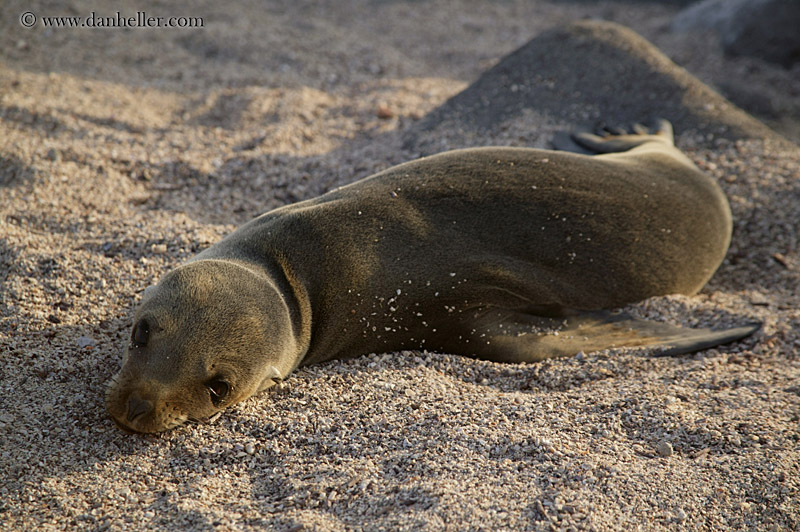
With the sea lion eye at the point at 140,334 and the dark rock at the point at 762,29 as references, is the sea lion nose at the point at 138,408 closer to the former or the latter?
the sea lion eye at the point at 140,334

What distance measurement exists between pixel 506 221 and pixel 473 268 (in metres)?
0.35

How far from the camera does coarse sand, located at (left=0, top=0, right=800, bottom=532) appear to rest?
267 cm

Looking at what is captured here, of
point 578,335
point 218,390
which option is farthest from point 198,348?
point 578,335

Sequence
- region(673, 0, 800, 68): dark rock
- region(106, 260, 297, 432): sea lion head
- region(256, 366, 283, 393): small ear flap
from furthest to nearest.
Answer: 1. region(673, 0, 800, 68): dark rock
2. region(256, 366, 283, 393): small ear flap
3. region(106, 260, 297, 432): sea lion head

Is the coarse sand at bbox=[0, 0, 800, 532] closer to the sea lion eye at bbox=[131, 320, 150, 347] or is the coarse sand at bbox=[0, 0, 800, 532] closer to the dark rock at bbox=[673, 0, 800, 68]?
the sea lion eye at bbox=[131, 320, 150, 347]

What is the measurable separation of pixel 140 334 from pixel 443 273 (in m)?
1.53

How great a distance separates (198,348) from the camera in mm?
2879

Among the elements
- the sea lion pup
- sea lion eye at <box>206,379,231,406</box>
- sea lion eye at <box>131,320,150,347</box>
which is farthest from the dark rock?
sea lion eye at <box>131,320,150,347</box>

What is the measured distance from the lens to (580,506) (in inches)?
103

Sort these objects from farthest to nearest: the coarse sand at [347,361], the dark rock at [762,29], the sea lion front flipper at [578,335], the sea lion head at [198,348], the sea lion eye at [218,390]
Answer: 1. the dark rock at [762,29]
2. the sea lion front flipper at [578,335]
3. the sea lion eye at [218,390]
4. the sea lion head at [198,348]
5. the coarse sand at [347,361]

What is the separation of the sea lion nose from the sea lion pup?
119 millimetres

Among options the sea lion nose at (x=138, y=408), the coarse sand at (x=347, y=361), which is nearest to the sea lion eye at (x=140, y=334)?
the sea lion nose at (x=138, y=408)

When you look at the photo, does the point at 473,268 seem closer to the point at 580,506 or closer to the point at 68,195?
the point at 580,506

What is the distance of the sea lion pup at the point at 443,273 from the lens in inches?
119
